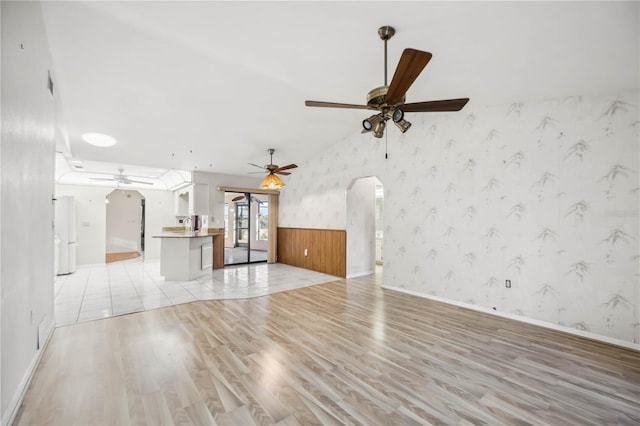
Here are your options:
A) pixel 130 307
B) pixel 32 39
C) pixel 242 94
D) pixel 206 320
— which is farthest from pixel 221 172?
pixel 32 39

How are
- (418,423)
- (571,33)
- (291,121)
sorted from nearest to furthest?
(418,423) < (571,33) < (291,121)

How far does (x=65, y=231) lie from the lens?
21.1ft

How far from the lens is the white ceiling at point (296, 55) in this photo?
8.15ft

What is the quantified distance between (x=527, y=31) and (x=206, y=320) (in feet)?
15.3

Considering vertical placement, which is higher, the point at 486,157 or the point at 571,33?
the point at 571,33

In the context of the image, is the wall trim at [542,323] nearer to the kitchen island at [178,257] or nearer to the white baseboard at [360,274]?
the white baseboard at [360,274]

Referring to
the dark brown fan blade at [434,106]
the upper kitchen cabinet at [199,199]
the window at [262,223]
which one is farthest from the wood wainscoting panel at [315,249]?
the dark brown fan blade at [434,106]

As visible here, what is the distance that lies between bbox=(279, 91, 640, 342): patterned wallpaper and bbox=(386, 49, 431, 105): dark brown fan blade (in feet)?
7.64

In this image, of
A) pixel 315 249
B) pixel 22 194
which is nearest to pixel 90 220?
pixel 315 249

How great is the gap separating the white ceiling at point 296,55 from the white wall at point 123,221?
22.0ft

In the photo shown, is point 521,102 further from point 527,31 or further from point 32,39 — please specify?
point 32,39

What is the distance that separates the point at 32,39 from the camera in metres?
2.18

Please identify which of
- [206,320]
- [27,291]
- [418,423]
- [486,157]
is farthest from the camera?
[486,157]

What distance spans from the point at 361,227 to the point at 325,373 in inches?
176
